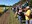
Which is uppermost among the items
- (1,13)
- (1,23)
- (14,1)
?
(14,1)

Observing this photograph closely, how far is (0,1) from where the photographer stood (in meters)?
1.56

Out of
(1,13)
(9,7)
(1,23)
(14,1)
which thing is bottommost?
(1,23)

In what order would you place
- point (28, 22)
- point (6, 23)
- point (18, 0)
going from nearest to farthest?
point (28, 22)
point (6, 23)
point (18, 0)

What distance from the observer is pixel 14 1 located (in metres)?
1.57

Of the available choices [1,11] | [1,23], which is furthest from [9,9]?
[1,23]

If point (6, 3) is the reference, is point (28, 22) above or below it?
below

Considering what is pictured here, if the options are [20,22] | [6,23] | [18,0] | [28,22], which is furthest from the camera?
[18,0]

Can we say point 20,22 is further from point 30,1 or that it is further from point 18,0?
point 18,0

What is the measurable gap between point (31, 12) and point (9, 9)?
73 centimetres

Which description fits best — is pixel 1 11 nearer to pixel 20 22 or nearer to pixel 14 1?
pixel 14 1

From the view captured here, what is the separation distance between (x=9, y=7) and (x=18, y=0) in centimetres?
21

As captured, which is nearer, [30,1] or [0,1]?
[30,1]

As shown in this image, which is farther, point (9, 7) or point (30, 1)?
point (9, 7)

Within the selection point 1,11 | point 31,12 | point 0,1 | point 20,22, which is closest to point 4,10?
point 1,11
